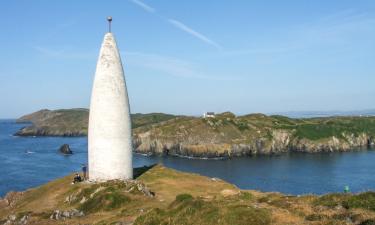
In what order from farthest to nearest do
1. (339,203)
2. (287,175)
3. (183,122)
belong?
(183,122) → (287,175) → (339,203)

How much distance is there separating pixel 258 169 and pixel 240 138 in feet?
123

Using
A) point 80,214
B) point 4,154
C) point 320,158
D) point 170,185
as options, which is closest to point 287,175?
point 320,158

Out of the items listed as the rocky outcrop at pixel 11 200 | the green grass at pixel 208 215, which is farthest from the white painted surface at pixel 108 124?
the green grass at pixel 208 215

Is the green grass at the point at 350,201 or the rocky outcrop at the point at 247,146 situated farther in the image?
the rocky outcrop at the point at 247,146

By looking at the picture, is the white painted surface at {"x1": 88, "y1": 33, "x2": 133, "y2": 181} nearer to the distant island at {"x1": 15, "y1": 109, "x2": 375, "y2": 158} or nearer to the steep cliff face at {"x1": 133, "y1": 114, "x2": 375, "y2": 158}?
the distant island at {"x1": 15, "y1": 109, "x2": 375, "y2": 158}

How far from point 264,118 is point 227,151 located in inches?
1568

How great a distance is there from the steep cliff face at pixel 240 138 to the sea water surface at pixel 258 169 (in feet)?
27.7

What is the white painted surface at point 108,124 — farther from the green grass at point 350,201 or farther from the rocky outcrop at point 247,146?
the rocky outcrop at point 247,146

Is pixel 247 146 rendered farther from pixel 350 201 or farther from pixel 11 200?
pixel 350 201

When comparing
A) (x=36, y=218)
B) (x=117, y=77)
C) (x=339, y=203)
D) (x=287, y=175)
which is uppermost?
(x=117, y=77)

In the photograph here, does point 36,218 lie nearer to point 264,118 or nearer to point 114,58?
point 114,58

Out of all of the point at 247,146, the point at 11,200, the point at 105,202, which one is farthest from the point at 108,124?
the point at 247,146

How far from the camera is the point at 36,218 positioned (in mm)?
28672

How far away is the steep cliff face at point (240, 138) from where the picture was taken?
134450mm
